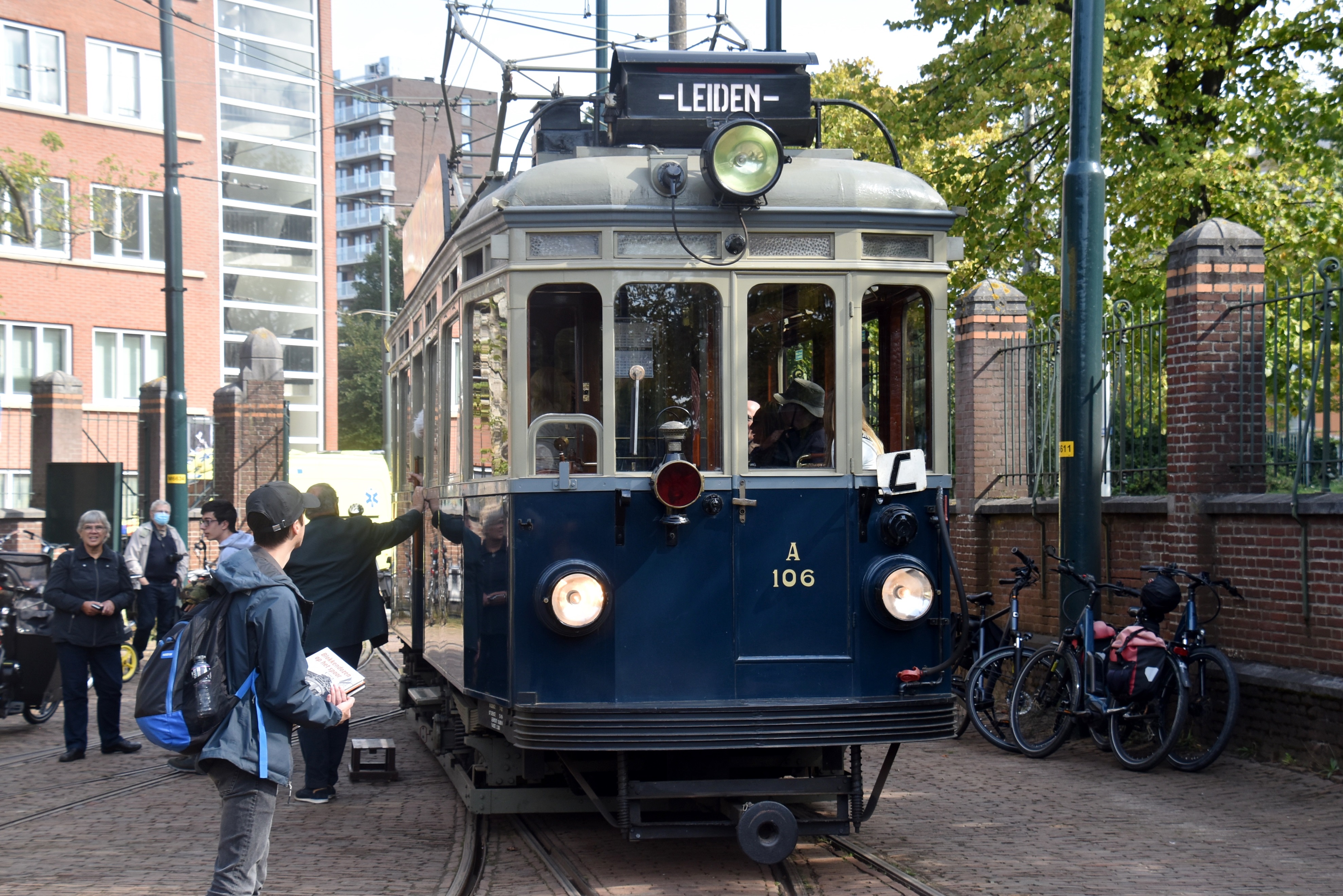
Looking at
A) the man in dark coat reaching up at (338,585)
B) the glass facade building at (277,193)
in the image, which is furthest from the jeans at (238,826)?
the glass facade building at (277,193)

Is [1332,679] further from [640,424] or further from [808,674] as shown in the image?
[640,424]

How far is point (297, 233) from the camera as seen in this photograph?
143 feet

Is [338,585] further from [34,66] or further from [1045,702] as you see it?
[34,66]

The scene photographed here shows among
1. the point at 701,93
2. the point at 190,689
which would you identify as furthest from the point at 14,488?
the point at 190,689

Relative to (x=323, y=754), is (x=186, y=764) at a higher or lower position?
higher

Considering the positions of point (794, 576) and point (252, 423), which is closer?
point (794, 576)

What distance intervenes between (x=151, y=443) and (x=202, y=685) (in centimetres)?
2023

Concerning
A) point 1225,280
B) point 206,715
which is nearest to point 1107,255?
point 1225,280

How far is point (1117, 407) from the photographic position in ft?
35.5

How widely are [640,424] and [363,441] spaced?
57.4 meters

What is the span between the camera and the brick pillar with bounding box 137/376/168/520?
75.5 ft

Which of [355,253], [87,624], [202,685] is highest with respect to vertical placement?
[355,253]

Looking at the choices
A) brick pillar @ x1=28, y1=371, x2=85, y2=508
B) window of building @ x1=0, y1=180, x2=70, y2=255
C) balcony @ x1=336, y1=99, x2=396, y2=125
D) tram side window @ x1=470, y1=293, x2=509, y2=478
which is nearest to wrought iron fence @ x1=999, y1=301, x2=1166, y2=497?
tram side window @ x1=470, y1=293, x2=509, y2=478

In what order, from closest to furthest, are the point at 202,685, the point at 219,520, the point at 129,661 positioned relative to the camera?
1. the point at 202,685
2. the point at 219,520
3. the point at 129,661
